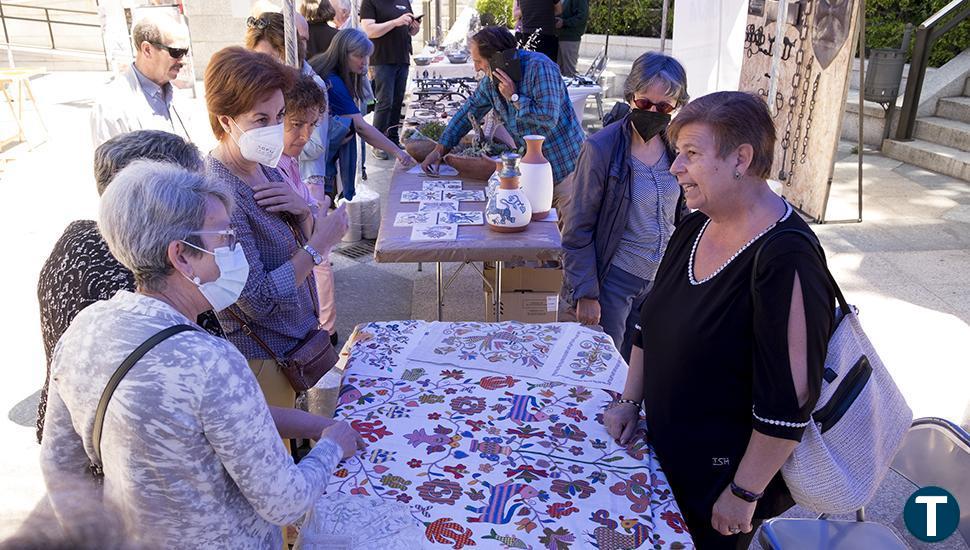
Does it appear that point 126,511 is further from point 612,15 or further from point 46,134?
point 612,15

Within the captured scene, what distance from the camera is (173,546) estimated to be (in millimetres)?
1236

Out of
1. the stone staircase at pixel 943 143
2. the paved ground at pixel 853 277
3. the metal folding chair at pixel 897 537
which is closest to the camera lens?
the metal folding chair at pixel 897 537

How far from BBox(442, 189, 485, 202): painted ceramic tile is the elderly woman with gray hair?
2.41 meters

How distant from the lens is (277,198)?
2.20m

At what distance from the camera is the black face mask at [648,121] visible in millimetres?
2637

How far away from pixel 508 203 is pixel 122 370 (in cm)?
220

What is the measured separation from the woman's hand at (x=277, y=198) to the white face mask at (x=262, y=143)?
0.28 ft

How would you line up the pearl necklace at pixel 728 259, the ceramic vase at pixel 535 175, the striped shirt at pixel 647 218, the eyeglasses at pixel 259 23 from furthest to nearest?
1. the eyeglasses at pixel 259 23
2. the ceramic vase at pixel 535 175
3. the striped shirt at pixel 647 218
4. the pearl necklace at pixel 728 259

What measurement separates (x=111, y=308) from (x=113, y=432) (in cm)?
21

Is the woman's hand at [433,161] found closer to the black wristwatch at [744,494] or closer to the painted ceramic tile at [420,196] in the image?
the painted ceramic tile at [420,196]

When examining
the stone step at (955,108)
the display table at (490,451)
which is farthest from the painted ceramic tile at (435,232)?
the stone step at (955,108)

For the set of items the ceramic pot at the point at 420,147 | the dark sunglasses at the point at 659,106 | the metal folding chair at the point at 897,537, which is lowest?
the metal folding chair at the point at 897,537

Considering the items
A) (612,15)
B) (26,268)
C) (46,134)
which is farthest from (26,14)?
(26,268)

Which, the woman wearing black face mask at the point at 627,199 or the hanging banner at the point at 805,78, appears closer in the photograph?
the woman wearing black face mask at the point at 627,199
